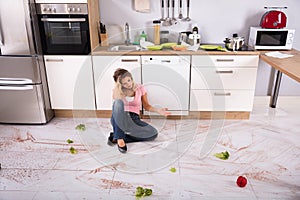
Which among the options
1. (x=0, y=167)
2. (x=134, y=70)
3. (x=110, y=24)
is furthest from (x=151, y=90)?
(x=0, y=167)

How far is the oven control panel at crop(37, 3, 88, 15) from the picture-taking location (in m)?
2.54

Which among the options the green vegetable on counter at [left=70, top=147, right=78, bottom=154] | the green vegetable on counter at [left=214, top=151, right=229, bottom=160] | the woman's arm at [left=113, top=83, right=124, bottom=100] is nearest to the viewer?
the green vegetable on counter at [left=214, top=151, right=229, bottom=160]

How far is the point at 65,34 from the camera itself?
104 inches

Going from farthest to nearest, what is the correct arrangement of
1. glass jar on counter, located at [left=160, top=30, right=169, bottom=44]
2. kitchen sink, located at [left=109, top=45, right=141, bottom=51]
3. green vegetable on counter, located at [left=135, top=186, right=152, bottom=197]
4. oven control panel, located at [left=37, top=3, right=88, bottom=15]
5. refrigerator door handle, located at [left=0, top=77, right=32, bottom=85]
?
1. glass jar on counter, located at [left=160, top=30, right=169, bottom=44]
2. kitchen sink, located at [left=109, top=45, right=141, bottom=51]
3. refrigerator door handle, located at [left=0, top=77, right=32, bottom=85]
4. oven control panel, located at [left=37, top=3, right=88, bottom=15]
5. green vegetable on counter, located at [left=135, top=186, right=152, bottom=197]

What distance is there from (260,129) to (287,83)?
87cm

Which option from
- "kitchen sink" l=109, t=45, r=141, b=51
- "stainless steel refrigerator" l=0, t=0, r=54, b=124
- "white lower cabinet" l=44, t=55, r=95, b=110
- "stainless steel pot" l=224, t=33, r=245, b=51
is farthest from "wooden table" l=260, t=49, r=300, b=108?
"stainless steel refrigerator" l=0, t=0, r=54, b=124

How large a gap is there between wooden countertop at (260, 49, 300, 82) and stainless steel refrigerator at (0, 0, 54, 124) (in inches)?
83.8

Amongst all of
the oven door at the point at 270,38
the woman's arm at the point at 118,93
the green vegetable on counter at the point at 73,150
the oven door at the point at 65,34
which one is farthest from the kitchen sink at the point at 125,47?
the oven door at the point at 270,38

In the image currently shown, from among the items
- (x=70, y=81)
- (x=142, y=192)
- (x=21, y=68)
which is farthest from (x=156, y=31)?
(x=142, y=192)

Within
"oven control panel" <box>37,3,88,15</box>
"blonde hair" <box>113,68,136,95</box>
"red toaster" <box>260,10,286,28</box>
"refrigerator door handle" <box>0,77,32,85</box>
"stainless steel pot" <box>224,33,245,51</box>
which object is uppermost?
"oven control panel" <box>37,3,88,15</box>

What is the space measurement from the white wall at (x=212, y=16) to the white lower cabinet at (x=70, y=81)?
67cm

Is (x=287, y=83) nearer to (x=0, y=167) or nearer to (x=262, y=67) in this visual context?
(x=262, y=67)

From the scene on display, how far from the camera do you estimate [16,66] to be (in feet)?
8.49

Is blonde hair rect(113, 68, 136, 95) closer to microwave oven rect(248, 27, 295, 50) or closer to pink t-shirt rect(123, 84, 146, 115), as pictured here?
pink t-shirt rect(123, 84, 146, 115)
